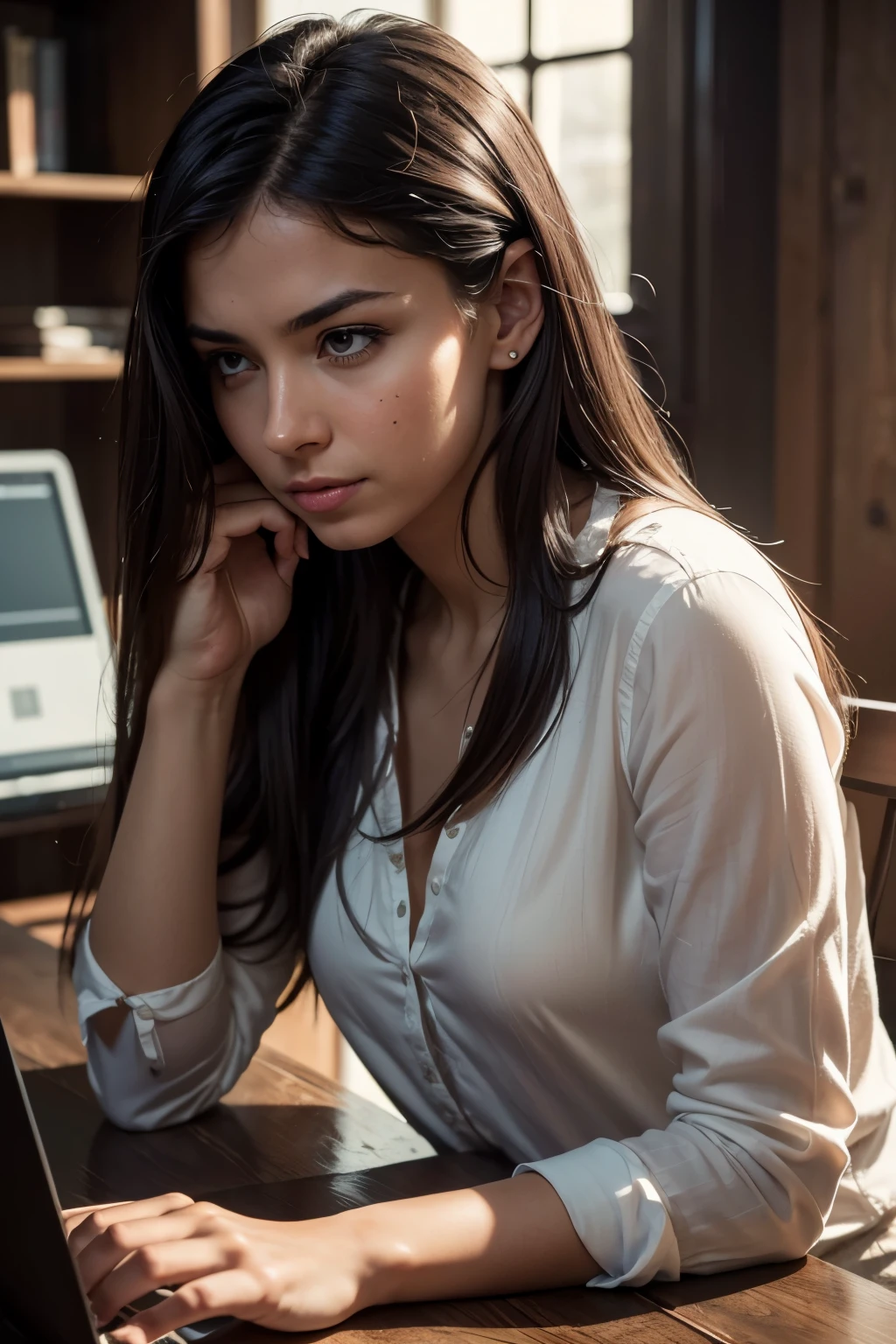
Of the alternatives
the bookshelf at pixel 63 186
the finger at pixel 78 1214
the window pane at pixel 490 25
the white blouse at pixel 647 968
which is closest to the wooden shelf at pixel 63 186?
the bookshelf at pixel 63 186

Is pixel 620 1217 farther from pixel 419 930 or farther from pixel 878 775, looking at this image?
pixel 878 775

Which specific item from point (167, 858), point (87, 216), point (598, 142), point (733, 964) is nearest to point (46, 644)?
point (87, 216)

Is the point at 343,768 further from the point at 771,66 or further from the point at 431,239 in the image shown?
the point at 771,66

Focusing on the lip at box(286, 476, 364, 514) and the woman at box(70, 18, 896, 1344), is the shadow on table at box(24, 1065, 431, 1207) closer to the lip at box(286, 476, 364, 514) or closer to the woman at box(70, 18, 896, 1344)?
the woman at box(70, 18, 896, 1344)

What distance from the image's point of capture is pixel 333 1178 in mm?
1065

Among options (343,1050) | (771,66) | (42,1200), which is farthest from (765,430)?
(42,1200)

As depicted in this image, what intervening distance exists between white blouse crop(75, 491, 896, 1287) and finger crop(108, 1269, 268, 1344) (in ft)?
0.69

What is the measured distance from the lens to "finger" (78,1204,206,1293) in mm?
828

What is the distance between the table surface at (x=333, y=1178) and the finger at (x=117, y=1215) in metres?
0.11

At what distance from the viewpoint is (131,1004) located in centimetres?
125

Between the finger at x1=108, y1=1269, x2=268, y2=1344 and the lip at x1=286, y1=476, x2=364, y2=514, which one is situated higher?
the lip at x1=286, y1=476, x2=364, y2=514

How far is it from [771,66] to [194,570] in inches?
66.4

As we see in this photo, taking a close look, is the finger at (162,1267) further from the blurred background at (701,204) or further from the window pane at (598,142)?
the window pane at (598,142)

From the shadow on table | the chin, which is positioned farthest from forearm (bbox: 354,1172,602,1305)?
the chin
